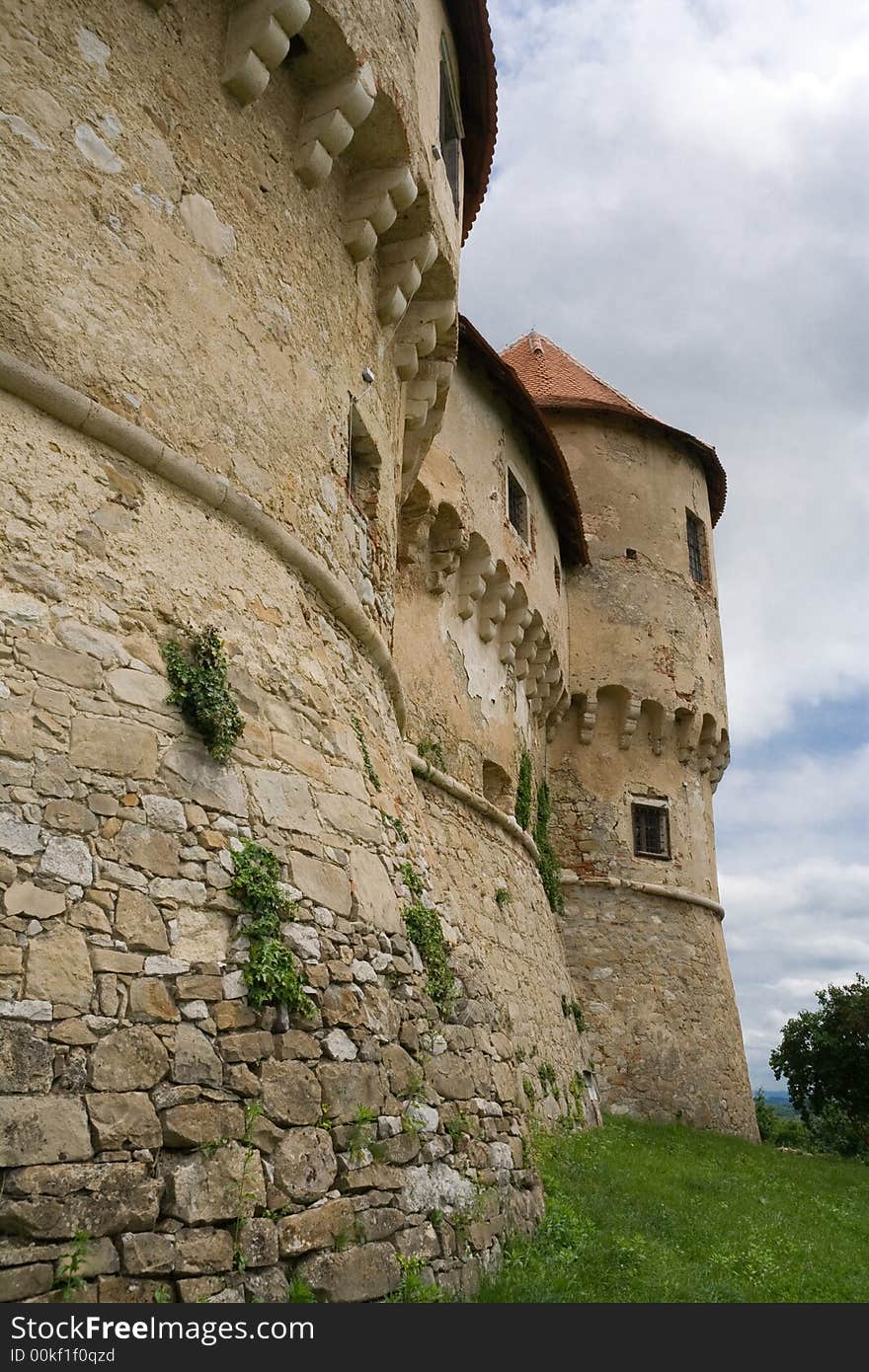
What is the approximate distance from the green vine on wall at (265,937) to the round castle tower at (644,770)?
1199 centimetres

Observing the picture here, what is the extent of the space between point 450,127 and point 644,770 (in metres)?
10.9

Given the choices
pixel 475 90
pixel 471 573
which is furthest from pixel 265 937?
pixel 475 90

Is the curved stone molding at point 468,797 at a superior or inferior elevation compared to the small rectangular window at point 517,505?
inferior

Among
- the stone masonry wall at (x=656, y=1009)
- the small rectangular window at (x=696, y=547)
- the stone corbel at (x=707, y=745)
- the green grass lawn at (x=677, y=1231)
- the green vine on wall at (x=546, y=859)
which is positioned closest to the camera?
the green grass lawn at (x=677, y=1231)

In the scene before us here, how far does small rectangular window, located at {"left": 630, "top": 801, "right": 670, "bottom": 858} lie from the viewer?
1780 centimetres

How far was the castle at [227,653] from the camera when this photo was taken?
4.10 meters

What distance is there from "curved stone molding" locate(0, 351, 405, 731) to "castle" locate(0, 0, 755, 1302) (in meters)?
0.02

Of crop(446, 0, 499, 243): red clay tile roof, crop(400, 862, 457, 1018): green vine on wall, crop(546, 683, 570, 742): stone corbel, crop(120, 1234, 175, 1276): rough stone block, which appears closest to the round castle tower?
crop(546, 683, 570, 742): stone corbel

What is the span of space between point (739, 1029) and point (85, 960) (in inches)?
653

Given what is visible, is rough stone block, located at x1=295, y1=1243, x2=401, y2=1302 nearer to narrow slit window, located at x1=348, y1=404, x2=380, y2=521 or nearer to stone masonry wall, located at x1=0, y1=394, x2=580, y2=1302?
stone masonry wall, located at x1=0, y1=394, x2=580, y2=1302

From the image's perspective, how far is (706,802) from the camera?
62.8 feet

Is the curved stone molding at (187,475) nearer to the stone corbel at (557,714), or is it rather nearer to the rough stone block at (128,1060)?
the rough stone block at (128,1060)

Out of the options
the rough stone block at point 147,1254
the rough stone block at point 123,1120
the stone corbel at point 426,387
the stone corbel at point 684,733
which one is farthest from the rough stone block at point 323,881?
the stone corbel at point 684,733

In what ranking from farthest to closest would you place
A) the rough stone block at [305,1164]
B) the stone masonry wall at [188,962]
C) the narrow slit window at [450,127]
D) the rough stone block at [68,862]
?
Answer: 1. the narrow slit window at [450,127]
2. the rough stone block at [305,1164]
3. the rough stone block at [68,862]
4. the stone masonry wall at [188,962]
